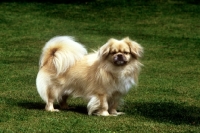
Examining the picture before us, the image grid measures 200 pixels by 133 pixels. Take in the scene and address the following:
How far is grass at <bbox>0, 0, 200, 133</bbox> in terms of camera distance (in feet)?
35.1

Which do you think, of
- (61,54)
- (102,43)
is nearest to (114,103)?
(61,54)

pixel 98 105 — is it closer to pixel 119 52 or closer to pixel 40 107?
pixel 119 52

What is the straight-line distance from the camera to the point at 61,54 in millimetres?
12016

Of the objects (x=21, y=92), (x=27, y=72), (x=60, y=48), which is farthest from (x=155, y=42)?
(x=60, y=48)

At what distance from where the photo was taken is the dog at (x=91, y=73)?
1155 centimetres

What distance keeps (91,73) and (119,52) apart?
0.68 metres

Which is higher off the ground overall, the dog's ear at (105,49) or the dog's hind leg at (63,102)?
the dog's ear at (105,49)

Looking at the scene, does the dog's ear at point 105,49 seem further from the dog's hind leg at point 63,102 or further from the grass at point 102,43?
the dog's hind leg at point 63,102

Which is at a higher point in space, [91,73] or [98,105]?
[91,73]

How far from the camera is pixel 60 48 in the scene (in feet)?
39.9

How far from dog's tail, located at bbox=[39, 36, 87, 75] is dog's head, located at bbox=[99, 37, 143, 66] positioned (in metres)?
0.62

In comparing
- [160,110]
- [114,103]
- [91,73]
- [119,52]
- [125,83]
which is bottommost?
[160,110]

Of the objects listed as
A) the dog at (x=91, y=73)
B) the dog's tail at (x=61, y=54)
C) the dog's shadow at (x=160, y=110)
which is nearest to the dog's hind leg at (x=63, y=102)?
the dog at (x=91, y=73)

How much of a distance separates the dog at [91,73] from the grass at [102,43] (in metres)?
0.33
